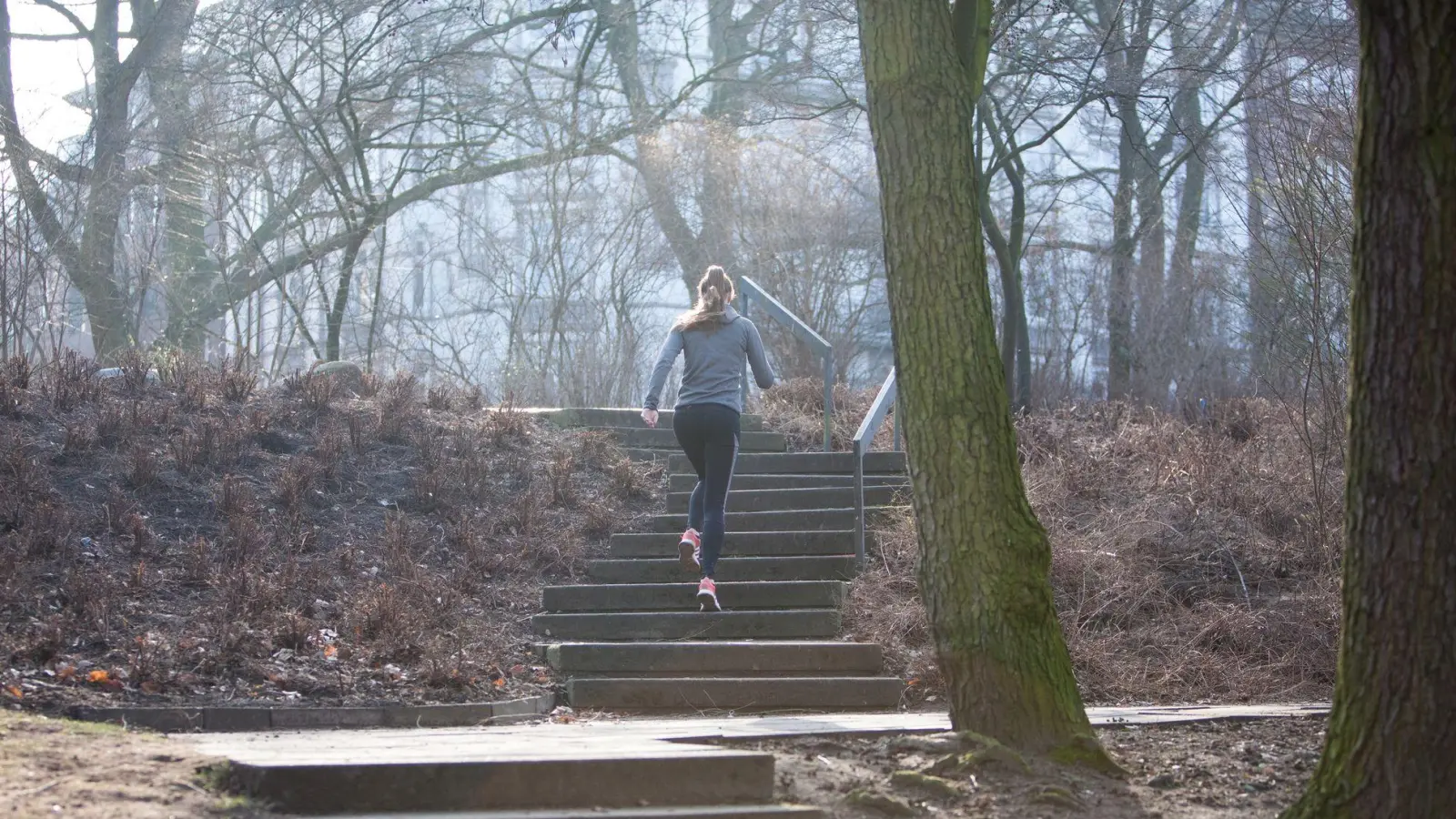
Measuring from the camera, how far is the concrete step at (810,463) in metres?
11.7

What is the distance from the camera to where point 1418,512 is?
416 centimetres

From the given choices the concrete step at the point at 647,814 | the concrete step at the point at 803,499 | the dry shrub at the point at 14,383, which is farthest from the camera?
the concrete step at the point at 803,499

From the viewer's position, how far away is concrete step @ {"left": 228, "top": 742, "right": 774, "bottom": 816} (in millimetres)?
4555

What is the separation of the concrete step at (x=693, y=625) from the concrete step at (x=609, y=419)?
3.65 meters

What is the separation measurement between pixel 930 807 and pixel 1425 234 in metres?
2.33

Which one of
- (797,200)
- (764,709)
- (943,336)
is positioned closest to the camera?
(943,336)

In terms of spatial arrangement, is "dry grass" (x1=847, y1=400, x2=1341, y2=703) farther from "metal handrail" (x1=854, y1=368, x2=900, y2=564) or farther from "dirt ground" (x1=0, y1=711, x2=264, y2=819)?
"dirt ground" (x1=0, y1=711, x2=264, y2=819)

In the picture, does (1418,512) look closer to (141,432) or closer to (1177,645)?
(1177,645)

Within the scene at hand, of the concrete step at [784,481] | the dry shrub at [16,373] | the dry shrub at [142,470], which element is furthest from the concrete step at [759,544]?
the dry shrub at [16,373]

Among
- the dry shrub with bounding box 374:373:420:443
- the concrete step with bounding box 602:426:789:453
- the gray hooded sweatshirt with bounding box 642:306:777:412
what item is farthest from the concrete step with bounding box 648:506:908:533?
the dry shrub with bounding box 374:373:420:443

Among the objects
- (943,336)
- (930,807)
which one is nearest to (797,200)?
(943,336)

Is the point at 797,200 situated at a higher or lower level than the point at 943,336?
higher

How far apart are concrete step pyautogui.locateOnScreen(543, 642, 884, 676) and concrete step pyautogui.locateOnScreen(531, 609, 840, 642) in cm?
46

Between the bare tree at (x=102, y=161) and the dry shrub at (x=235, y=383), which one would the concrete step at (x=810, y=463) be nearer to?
the dry shrub at (x=235, y=383)
